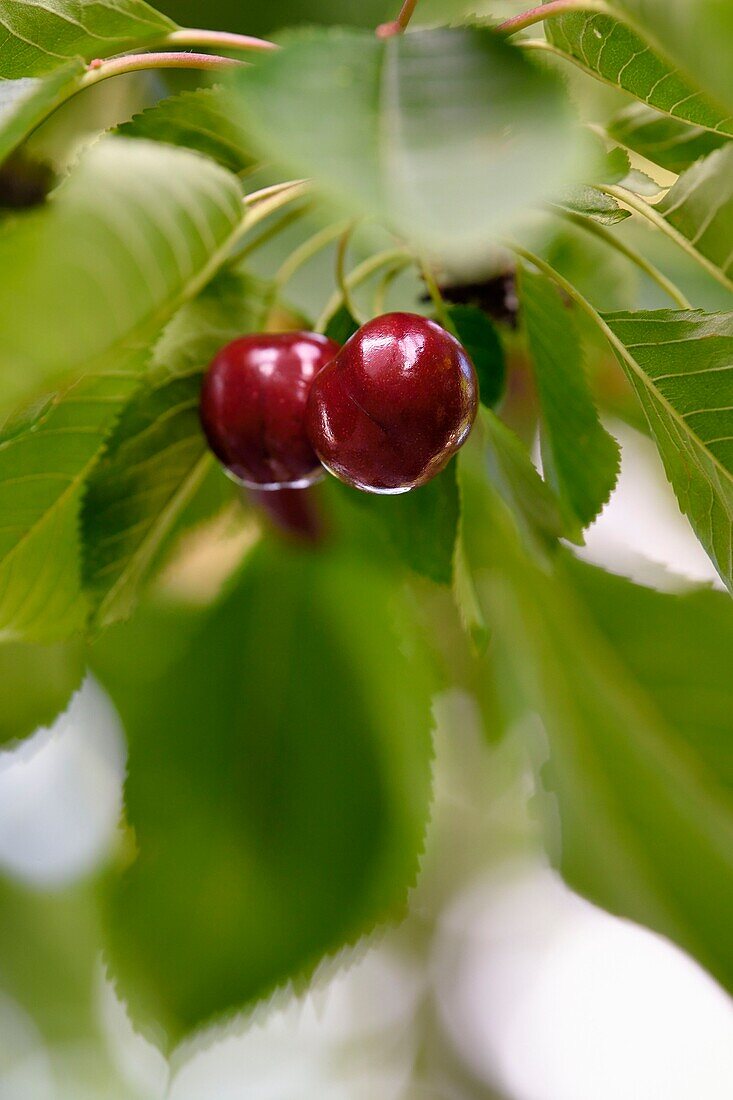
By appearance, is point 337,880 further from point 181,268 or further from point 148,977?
point 181,268

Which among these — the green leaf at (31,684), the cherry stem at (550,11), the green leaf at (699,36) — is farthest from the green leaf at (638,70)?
the green leaf at (31,684)

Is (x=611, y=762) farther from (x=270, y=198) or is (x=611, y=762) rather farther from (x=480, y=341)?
(x=270, y=198)

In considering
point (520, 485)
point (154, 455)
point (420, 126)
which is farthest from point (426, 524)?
point (420, 126)

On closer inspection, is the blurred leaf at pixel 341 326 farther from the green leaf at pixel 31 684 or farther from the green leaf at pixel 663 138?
the green leaf at pixel 31 684

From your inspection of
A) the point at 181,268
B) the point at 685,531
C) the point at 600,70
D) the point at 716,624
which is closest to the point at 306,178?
the point at 181,268

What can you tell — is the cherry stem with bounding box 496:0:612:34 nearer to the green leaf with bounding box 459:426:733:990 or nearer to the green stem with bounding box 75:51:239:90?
the green stem with bounding box 75:51:239:90

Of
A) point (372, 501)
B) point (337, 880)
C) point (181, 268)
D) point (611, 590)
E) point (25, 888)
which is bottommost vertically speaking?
point (25, 888)
